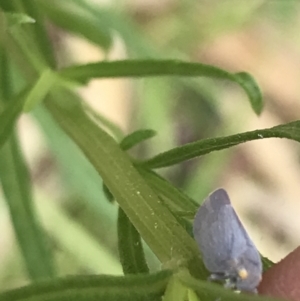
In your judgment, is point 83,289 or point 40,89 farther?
point 40,89

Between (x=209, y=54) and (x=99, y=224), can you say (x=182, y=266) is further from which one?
(x=209, y=54)

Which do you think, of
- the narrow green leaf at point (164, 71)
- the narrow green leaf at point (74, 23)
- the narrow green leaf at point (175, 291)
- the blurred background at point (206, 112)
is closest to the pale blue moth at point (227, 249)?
the narrow green leaf at point (175, 291)

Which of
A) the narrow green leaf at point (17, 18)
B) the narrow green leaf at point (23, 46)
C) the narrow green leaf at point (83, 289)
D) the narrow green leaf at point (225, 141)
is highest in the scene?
the narrow green leaf at point (23, 46)

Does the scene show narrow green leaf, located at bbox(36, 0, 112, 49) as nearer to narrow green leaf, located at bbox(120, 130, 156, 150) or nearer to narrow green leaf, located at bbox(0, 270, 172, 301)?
narrow green leaf, located at bbox(120, 130, 156, 150)

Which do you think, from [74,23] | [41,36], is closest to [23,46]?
[41,36]

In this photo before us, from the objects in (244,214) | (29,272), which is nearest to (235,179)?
(244,214)

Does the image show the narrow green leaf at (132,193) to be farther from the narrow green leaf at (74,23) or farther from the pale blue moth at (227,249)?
the narrow green leaf at (74,23)

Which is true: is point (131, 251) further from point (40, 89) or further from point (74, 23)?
point (74, 23)
